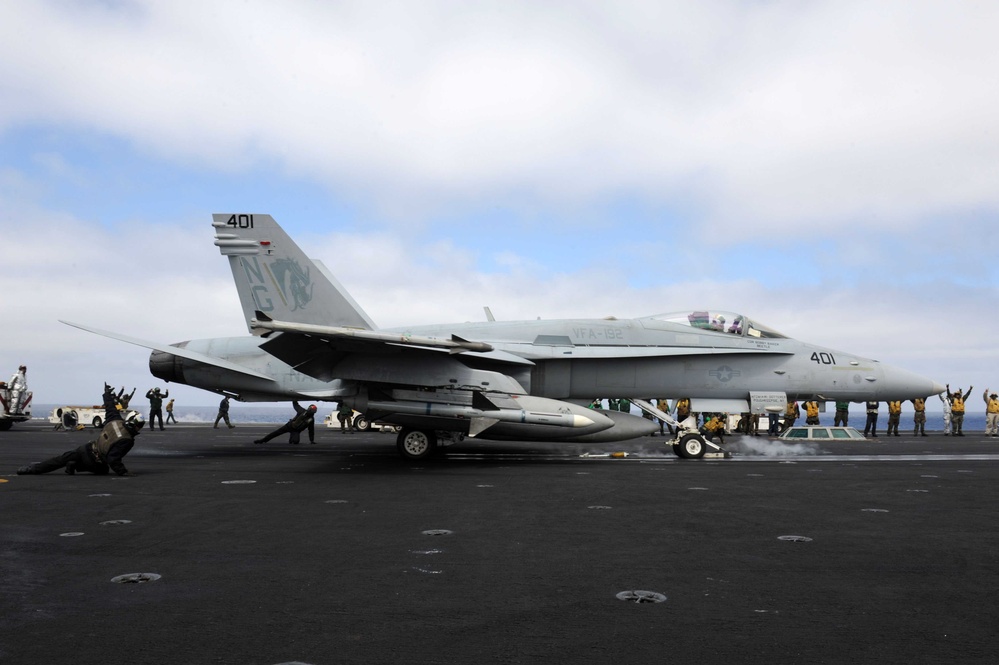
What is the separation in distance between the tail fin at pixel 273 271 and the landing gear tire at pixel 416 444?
263cm

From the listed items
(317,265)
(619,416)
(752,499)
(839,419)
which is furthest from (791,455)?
(839,419)

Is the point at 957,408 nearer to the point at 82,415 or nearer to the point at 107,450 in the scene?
the point at 107,450

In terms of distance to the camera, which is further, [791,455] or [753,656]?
[791,455]

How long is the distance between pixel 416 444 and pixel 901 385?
33.5 feet

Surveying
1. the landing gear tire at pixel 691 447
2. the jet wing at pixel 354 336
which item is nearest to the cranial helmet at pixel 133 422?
the jet wing at pixel 354 336

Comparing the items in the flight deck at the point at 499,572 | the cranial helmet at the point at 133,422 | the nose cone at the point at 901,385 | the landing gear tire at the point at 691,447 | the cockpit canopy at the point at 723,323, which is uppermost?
the cockpit canopy at the point at 723,323

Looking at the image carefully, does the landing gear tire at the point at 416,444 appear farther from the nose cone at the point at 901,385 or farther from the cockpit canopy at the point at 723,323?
the nose cone at the point at 901,385

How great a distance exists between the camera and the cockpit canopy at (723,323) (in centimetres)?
1512

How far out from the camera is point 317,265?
15352 mm

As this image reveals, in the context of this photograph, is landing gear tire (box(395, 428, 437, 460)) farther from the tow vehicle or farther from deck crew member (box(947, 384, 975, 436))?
deck crew member (box(947, 384, 975, 436))

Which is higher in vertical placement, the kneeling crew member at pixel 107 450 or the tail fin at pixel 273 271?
the tail fin at pixel 273 271

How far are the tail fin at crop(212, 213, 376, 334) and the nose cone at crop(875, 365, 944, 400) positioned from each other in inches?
446

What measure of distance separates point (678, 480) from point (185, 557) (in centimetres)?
699

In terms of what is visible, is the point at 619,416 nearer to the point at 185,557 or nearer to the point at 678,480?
the point at 678,480
